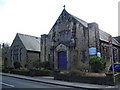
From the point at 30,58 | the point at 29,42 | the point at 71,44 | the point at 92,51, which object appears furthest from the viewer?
the point at 29,42

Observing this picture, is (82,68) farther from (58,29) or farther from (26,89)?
(26,89)

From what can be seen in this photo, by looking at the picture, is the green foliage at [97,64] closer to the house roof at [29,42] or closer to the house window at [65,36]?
the house window at [65,36]

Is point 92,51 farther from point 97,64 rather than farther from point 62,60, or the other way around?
point 62,60

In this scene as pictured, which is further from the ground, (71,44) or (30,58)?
(71,44)

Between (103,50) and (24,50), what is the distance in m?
17.6

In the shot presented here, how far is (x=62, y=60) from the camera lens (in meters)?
26.7

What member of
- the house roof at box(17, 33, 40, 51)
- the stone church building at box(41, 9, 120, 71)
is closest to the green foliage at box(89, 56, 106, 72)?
the stone church building at box(41, 9, 120, 71)

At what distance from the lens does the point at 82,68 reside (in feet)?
77.2

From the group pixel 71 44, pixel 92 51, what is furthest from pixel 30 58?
pixel 92 51

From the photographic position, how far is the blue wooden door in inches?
1029

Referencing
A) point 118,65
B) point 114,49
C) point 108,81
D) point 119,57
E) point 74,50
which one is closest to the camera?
point 108,81

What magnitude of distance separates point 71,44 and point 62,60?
3.47 m

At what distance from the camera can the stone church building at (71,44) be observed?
922 inches

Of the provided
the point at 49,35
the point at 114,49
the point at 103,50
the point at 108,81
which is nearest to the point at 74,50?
the point at 103,50
